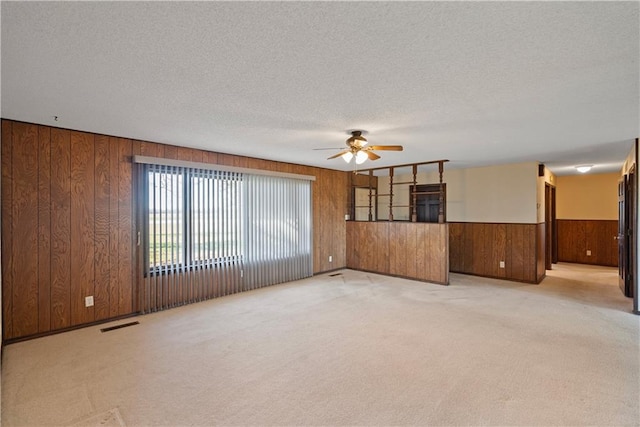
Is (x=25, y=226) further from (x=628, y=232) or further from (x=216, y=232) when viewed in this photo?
(x=628, y=232)

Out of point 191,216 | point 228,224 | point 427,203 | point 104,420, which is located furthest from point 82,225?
point 427,203

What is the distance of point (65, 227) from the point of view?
3.49 meters

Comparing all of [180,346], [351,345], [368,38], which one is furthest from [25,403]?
[368,38]

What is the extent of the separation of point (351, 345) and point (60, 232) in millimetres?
3447

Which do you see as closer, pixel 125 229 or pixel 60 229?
pixel 60 229

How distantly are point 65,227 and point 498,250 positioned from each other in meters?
7.02

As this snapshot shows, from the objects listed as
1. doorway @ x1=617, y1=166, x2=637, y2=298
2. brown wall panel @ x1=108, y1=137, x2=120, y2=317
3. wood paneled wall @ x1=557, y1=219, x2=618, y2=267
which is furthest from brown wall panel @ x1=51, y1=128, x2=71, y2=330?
wood paneled wall @ x1=557, y1=219, x2=618, y2=267

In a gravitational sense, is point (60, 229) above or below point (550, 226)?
above

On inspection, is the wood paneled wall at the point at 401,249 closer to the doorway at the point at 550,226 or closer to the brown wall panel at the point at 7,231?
the doorway at the point at 550,226

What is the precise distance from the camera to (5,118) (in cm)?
309

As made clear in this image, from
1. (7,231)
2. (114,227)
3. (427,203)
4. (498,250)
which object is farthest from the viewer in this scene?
(427,203)

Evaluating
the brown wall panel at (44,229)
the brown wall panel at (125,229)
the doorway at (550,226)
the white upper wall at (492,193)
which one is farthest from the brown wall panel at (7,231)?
the doorway at (550,226)

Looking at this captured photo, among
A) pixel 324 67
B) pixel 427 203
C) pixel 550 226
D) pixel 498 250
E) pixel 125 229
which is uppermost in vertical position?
pixel 324 67

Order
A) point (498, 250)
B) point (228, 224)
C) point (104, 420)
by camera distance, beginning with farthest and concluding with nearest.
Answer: point (498, 250) → point (228, 224) → point (104, 420)
